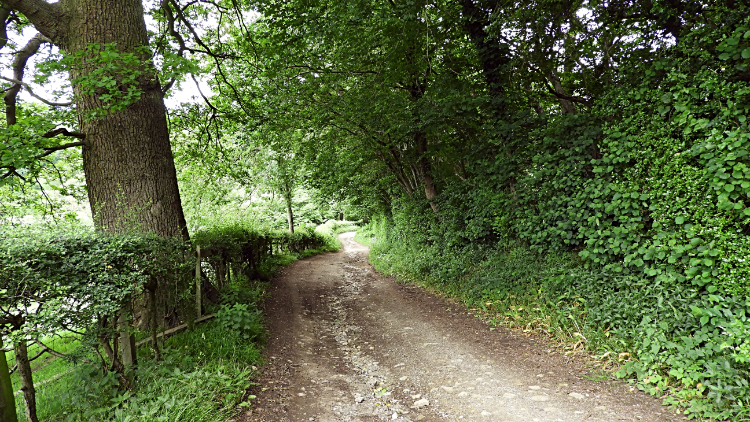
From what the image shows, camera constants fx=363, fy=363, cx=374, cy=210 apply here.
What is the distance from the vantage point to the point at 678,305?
428 centimetres

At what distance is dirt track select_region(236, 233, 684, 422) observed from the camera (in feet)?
12.5

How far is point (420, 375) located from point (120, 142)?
5690mm

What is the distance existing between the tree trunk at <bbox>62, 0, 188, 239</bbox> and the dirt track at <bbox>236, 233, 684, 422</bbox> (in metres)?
3.01

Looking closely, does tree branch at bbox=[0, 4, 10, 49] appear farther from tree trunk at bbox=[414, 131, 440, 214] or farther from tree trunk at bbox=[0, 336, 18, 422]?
tree trunk at bbox=[414, 131, 440, 214]

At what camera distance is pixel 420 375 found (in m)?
4.80

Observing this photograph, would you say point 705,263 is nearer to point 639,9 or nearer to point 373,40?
point 639,9

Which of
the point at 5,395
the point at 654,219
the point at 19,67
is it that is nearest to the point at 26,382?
the point at 5,395

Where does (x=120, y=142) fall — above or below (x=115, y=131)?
below

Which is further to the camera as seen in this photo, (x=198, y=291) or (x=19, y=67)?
(x=198, y=291)

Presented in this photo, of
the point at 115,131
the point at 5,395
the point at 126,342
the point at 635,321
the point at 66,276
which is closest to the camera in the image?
the point at 5,395

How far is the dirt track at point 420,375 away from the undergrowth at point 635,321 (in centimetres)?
33

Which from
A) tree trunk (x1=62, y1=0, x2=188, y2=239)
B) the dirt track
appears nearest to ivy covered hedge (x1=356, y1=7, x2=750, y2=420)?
the dirt track

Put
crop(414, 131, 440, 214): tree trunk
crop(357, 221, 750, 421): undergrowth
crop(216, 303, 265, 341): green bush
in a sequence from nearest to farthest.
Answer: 1. crop(357, 221, 750, 421): undergrowth
2. crop(216, 303, 265, 341): green bush
3. crop(414, 131, 440, 214): tree trunk

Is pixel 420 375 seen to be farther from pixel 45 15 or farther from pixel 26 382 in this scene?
pixel 45 15
